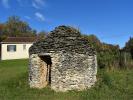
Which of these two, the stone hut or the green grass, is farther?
the stone hut

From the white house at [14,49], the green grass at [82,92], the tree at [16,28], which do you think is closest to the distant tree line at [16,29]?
the tree at [16,28]

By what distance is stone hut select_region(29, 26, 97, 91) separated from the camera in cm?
2008

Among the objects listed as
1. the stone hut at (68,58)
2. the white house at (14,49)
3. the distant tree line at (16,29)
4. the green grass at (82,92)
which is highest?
the distant tree line at (16,29)

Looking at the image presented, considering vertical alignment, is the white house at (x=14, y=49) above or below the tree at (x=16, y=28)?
below

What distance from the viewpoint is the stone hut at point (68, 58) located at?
20.1 meters

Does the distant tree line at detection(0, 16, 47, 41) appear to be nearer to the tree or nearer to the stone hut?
the tree

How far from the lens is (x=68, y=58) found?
2017 cm

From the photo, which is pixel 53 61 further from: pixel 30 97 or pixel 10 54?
pixel 10 54

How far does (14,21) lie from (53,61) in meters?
64.7

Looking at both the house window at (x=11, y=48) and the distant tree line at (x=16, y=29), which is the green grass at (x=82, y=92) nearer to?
the house window at (x=11, y=48)

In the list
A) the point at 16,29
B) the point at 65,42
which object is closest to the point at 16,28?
the point at 16,29

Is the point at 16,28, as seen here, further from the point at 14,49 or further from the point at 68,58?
the point at 68,58

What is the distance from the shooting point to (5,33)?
7631 cm

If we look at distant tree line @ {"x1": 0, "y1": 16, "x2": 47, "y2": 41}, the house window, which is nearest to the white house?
the house window
